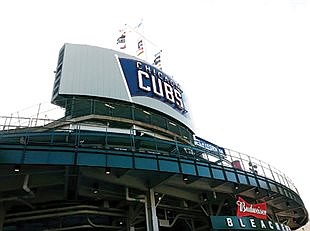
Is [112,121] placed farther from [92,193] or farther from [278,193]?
[278,193]

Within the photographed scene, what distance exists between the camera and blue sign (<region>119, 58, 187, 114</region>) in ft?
97.0

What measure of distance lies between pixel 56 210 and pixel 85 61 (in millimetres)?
15073

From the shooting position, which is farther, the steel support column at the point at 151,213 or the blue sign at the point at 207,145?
the blue sign at the point at 207,145

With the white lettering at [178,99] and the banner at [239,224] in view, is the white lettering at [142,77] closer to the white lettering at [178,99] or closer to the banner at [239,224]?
the white lettering at [178,99]

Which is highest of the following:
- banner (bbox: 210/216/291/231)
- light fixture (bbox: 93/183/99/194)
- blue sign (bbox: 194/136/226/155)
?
blue sign (bbox: 194/136/226/155)

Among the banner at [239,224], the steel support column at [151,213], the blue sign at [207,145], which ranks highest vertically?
the blue sign at [207,145]

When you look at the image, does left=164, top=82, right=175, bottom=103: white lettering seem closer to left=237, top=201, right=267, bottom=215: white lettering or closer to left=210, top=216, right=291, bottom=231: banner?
left=237, top=201, right=267, bottom=215: white lettering

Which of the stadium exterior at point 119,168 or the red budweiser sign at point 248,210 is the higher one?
the stadium exterior at point 119,168

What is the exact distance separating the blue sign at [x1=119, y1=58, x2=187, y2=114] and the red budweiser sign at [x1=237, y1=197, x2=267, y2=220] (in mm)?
13783

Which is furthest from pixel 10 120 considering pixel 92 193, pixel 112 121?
pixel 92 193

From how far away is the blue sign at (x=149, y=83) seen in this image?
2956 cm

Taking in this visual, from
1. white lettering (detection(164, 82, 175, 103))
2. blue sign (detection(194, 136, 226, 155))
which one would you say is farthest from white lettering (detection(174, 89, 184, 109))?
blue sign (detection(194, 136, 226, 155))

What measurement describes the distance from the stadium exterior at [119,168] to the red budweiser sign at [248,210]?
8 cm

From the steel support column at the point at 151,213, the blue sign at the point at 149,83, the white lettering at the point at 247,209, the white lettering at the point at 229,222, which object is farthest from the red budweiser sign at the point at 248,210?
the blue sign at the point at 149,83
